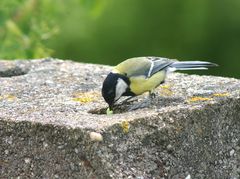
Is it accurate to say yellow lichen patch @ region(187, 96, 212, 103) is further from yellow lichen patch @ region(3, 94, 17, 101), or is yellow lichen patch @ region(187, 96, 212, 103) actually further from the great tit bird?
yellow lichen patch @ region(3, 94, 17, 101)

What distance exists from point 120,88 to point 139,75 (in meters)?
0.22

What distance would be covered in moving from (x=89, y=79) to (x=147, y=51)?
10.8 feet

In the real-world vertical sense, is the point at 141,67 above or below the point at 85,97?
above

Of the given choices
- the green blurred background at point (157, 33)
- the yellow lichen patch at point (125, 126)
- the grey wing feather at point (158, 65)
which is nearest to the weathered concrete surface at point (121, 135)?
the yellow lichen patch at point (125, 126)

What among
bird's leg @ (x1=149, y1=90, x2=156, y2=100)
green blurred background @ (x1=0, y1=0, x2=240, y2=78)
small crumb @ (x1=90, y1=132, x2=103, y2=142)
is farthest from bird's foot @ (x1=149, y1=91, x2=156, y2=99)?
green blurred background @ (x1=0, y1=0, x2=240, y2=78)

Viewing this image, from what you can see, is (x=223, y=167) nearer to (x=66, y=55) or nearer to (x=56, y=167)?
(x=56, y=167)

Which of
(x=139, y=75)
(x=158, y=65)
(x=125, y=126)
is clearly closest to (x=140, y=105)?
(x=139, y=75)

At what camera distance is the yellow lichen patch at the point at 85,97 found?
4715mm

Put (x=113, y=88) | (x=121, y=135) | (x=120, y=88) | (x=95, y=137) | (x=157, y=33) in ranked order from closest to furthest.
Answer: (x=95, y=137)
(x=121, y=135)
(x=113, y=88)
(x=120, y=88)
(x=157, y=33)

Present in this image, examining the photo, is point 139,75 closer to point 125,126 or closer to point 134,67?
point 134,67

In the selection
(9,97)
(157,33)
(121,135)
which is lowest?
(157,33)

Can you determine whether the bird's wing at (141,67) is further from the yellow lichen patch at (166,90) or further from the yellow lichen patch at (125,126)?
the yellow lichen patch at (125,126)

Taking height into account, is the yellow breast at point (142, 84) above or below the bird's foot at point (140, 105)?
above

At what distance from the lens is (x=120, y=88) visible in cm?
464
